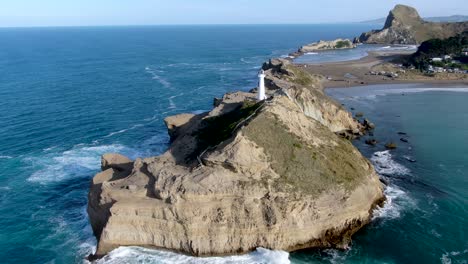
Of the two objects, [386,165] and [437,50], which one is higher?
[437,50]

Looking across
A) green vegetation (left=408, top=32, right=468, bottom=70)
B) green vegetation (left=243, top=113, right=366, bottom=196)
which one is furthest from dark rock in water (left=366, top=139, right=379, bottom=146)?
green vegetation (left=408, top=32, right=468, bottom=70)

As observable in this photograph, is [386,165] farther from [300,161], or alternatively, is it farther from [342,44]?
[342,44]

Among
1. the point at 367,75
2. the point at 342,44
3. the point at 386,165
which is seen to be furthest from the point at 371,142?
the point at 342,44

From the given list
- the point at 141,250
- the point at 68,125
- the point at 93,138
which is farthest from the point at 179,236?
the point at 68,125

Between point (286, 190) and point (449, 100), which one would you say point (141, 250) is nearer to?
point (286, 190)

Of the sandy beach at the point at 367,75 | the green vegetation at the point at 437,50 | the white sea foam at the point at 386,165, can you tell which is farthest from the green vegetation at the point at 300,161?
the green vegetation at the point at 437,50

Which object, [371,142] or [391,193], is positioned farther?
[371,142]

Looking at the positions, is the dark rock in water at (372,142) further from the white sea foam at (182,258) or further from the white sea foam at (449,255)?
the white sea foam at (182,258)
